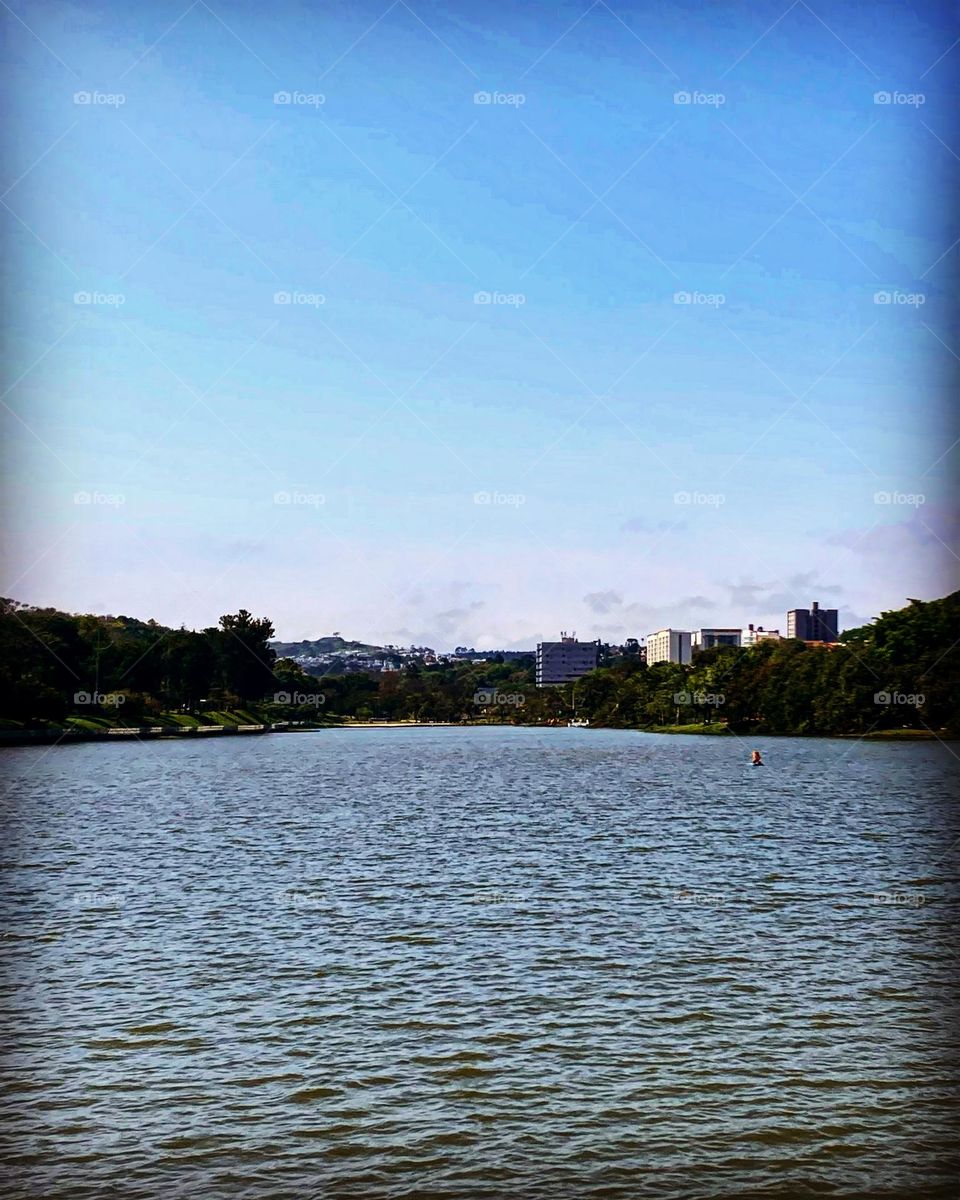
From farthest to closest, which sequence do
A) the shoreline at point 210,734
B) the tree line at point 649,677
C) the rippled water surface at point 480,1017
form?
the shoreline at point 210,734, the tree line at point 649,677, the rippled water surface at point 480,1017

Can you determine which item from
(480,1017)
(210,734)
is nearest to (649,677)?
(210,734)

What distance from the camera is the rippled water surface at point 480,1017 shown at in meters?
11.6

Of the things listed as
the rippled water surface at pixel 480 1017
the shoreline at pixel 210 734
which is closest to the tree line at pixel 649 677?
the shoreline at pixel 210 734

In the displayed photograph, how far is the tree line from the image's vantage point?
9669 cm

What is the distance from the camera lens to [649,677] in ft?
619

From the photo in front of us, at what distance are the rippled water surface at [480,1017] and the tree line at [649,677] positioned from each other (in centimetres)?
4536

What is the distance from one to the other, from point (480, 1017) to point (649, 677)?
175 m

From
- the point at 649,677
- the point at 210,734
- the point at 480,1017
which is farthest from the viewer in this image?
the point at 649,677

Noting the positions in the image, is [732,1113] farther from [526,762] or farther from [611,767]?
[526,762]

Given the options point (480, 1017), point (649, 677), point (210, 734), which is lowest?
point (480, 1017)

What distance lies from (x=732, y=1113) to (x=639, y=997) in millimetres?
4627

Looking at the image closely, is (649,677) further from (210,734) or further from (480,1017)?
(480,1017)

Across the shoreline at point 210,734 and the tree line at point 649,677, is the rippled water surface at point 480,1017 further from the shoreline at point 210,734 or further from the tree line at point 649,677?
the shoreline at point 210,734

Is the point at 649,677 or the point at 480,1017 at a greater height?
the point at 649,677
